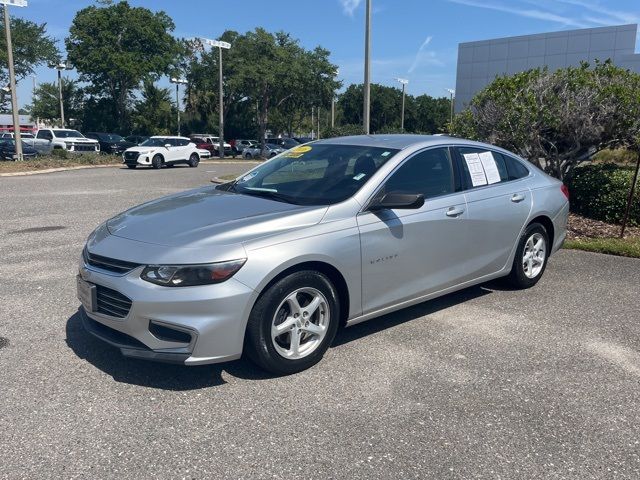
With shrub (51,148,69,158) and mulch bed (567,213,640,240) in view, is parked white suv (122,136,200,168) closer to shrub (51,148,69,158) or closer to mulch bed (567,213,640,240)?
shrub (51,148,69,158)

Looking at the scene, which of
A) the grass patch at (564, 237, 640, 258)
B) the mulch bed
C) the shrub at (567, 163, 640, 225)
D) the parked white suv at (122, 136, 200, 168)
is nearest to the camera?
the grass patch at (564, 237, 640, 258)

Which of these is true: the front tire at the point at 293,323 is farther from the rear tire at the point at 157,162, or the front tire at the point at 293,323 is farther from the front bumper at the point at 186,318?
the rear tire at the point at 157,162

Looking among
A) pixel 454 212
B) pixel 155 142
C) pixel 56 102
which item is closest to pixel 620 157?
pixel 454 212

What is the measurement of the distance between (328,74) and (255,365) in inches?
1702

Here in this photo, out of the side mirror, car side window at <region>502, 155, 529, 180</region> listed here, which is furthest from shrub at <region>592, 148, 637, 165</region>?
the side mirror

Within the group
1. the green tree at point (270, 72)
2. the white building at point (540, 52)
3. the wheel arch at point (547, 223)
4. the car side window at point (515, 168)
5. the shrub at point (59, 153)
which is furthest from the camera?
the white building at point (540, 52)

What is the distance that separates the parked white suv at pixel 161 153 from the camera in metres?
26.9

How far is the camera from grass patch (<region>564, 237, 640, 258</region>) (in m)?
7.66

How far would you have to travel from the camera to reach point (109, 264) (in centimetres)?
374

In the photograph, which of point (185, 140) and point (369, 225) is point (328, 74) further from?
point (369, 225)

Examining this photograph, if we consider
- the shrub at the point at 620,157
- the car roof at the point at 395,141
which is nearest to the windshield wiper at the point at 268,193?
the car roof at the point at 395,141

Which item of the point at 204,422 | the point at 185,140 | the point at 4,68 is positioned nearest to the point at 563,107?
the point at 204,422

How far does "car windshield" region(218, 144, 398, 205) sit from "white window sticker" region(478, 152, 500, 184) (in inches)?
44.8

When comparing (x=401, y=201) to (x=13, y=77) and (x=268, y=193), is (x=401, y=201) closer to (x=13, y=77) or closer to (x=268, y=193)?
(x=268, y=193)
